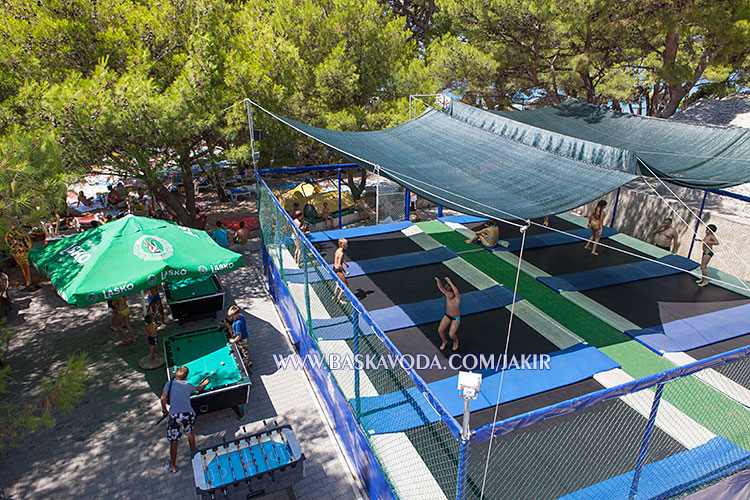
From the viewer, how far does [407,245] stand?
11016mm

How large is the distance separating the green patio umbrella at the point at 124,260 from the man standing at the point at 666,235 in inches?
375

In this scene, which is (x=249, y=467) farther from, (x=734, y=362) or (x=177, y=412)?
(x=734, y=362)

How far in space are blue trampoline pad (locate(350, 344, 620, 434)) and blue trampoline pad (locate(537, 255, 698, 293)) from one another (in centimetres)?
221

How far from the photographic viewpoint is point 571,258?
1020 centimetres

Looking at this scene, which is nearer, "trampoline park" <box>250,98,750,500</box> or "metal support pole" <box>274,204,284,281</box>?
"trampoline park" <box>250,98,750,500</box>

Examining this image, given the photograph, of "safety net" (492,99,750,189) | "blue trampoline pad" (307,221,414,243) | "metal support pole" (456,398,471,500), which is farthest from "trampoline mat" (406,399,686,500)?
"blue trampoline pad" (307,221,414,243)

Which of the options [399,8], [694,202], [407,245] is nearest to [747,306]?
[694,202]

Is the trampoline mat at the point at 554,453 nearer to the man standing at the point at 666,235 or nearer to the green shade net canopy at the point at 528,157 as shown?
the green shade net canopy at the point at 528,157

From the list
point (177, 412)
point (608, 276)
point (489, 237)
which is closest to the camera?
point (177, 412)

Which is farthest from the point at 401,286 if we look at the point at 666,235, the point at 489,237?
the point at 666,235

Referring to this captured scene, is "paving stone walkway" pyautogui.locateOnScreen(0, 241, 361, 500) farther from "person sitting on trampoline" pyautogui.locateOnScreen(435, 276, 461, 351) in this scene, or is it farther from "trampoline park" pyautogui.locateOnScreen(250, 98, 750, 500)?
"person sitting on trampoline" pyautogui.locateOnScreen(435, 276, 461, 351)

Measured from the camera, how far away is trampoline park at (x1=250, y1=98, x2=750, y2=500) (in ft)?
14.3

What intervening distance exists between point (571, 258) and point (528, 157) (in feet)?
9.68

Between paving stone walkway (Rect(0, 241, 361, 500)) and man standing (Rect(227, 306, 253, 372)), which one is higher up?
man standing (Rect(227, 306, 253, 372))
